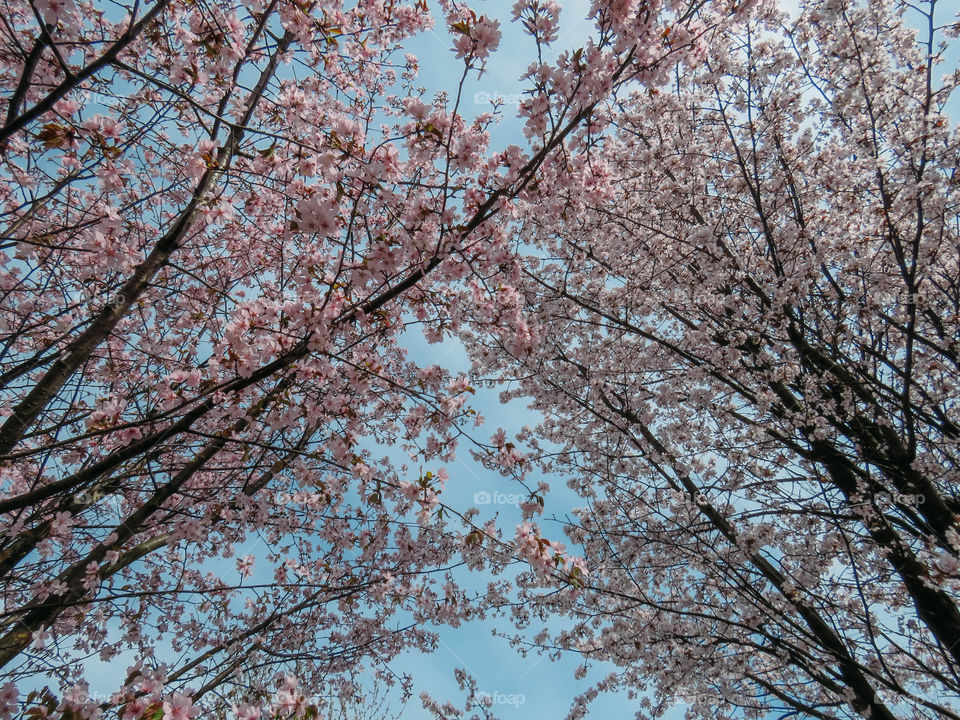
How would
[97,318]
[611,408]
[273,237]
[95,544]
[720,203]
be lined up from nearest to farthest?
1. [97,318]
2. [95,544]
3. [273,237]
4. [720,203]
5. [611,408]

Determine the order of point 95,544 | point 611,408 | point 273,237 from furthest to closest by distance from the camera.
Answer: point 611,408 → point 273,237 → point 95,544

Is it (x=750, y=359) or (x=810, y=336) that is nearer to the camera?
(x=810, y=336)

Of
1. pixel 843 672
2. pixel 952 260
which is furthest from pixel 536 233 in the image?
pixel 843 672

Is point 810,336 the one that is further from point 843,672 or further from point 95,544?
point 95,544

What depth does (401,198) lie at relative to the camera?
336 cm

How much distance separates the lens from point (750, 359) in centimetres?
628

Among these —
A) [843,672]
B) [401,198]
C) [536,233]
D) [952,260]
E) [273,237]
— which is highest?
[536,233]

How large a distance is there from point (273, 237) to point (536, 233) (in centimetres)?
393

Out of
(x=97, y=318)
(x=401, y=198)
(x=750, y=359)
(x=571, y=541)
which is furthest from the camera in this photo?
(x=571, y=541)

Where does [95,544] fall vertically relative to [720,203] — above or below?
below

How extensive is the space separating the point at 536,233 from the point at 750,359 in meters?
3.51

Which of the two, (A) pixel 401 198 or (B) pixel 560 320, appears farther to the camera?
(B) pixel 560 320

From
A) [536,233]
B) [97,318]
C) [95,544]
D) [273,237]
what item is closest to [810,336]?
[536,233]

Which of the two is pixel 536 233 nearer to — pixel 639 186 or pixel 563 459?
pixel 639 186
